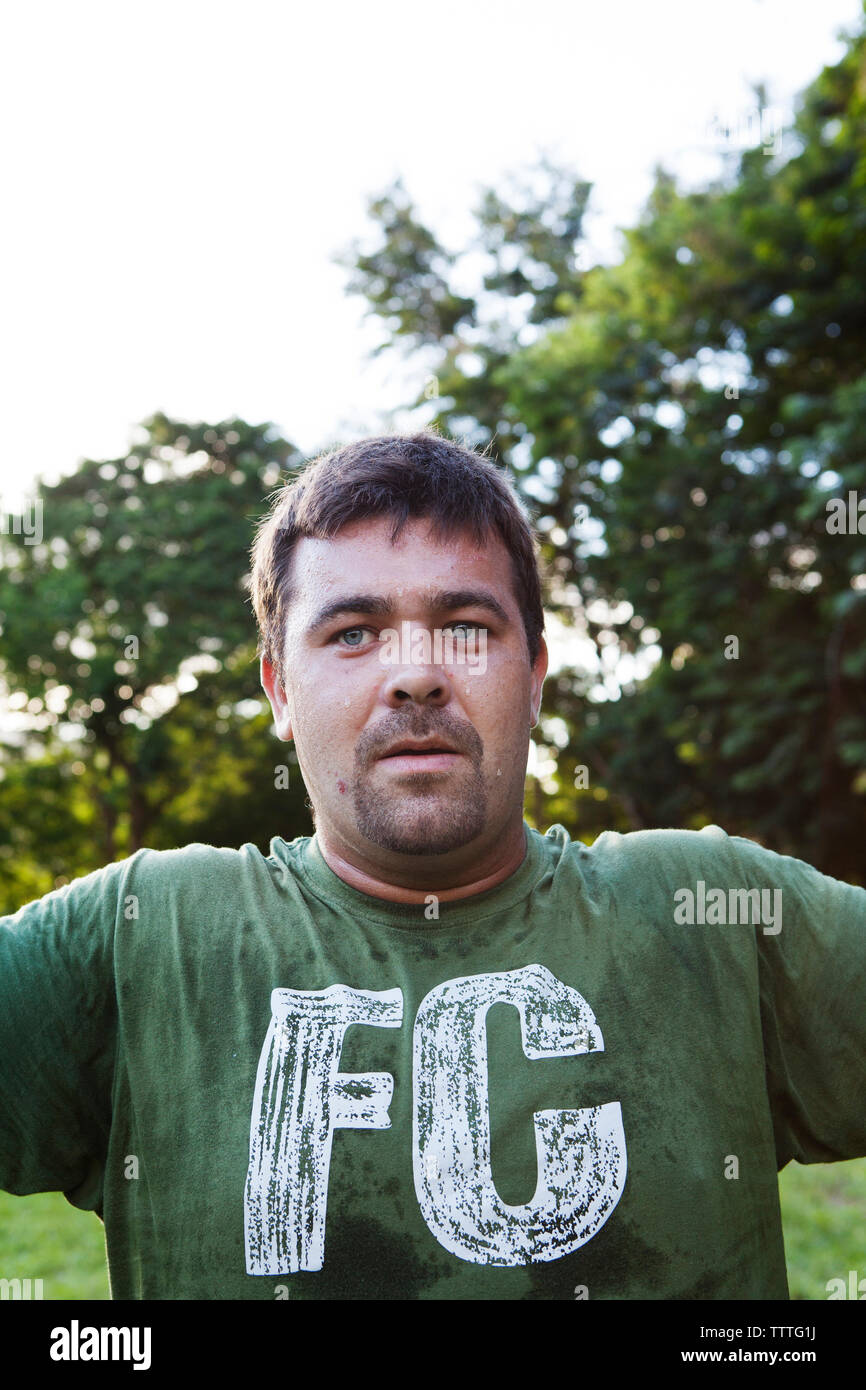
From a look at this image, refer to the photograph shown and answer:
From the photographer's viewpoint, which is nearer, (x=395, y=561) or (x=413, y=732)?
(x=413, y=732)

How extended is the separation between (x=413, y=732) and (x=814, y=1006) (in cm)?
83

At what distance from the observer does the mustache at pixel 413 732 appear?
1.89m

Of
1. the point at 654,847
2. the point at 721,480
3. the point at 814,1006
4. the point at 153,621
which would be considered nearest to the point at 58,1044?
the point at 654,847

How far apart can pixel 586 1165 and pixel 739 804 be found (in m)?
16.1

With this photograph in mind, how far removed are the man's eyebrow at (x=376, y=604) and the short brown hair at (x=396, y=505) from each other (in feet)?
0.44

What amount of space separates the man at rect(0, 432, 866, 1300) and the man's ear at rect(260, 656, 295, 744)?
0.09 ft

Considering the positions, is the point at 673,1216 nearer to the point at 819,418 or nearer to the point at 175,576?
the point at 819,418

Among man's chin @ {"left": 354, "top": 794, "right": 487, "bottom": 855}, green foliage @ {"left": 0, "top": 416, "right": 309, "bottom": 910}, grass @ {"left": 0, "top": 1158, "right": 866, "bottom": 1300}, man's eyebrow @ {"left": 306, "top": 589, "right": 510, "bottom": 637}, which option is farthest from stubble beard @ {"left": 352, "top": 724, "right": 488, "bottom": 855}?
green foliage @ {"left": 0, "top": 416, "right": 309, "bottom": 910}

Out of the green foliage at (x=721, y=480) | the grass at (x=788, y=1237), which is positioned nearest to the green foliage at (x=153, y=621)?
the green foliage at (x=721, y=480)

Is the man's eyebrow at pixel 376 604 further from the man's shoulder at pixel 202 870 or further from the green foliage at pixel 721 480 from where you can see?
the green foliage at pixel 721 480

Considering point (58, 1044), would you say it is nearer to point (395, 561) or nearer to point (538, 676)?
point (395, 561)

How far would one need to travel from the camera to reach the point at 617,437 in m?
16.6

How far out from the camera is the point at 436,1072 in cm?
174
